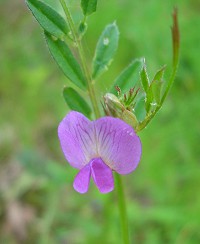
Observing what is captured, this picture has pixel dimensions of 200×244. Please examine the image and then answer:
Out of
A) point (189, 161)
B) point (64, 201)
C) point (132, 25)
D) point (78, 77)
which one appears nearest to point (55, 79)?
point (132, 25)

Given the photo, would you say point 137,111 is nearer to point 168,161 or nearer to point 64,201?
point 168,161

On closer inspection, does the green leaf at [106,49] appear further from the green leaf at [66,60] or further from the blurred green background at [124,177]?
the blurred green background at [124,177]

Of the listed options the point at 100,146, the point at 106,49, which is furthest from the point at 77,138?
the point at 106,49

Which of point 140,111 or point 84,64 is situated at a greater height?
point 84,64

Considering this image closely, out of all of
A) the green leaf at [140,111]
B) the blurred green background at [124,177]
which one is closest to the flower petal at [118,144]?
the green leaf at [140,111]

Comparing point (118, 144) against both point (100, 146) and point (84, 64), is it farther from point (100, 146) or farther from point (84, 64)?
point (84, 64)
